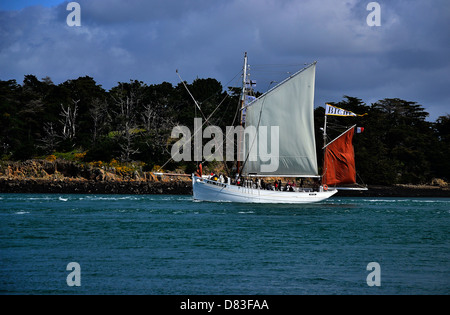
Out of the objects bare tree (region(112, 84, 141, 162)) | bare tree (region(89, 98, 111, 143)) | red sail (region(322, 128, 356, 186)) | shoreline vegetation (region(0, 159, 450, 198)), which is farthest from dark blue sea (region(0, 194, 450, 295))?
bare tree (region(89, 98, 111, 143))

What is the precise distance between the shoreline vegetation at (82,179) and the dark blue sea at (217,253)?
109 ft

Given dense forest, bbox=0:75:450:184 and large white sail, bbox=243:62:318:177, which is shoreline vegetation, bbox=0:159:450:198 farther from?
large white sail, bbox=243:62:318:177

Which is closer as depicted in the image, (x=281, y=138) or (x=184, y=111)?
(x=281, y=138)

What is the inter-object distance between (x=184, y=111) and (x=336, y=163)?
43.6m

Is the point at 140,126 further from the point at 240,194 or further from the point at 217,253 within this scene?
the point at 217,253

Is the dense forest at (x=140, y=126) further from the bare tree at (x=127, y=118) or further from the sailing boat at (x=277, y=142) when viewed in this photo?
the sailing boat at (x=277, y=142)

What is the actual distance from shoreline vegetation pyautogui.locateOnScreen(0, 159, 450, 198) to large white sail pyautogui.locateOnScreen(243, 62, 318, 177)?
24262 mm

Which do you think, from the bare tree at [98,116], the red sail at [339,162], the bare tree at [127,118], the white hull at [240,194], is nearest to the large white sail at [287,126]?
the white hull at [240,194]

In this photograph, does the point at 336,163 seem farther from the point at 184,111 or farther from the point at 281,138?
the point at 184,111

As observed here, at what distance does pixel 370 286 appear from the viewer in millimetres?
22391

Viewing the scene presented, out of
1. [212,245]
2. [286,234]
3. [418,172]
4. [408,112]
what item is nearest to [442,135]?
[408,112]

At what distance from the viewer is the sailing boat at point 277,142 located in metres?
63.0

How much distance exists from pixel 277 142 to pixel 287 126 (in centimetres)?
200

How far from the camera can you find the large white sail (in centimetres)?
6294
